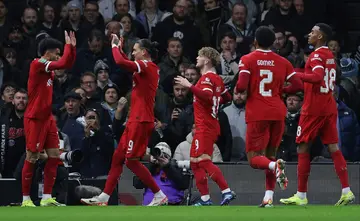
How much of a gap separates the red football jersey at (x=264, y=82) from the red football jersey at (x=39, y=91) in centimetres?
293

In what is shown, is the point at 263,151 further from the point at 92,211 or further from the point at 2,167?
the point at 2,167

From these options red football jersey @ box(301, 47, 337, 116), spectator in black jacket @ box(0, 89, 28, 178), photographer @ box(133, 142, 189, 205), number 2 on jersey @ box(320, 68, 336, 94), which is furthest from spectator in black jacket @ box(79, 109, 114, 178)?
number 2 on jersey @ box(320, 68, 336, 94)

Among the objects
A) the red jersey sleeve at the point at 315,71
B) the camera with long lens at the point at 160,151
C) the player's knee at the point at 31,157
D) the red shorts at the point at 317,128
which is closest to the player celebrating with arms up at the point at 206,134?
the camera with long lens at the point at 160,151

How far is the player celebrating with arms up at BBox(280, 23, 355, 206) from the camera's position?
17719mm

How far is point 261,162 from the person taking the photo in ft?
55.1

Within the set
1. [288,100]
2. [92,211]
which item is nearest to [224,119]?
[288,100]

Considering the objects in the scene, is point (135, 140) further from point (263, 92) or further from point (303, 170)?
point (303, 170)

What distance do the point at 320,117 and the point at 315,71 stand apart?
0.72m

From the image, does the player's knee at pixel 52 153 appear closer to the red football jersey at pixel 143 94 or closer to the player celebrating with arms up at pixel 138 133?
the player celebrating with arms up at pixel 138 133

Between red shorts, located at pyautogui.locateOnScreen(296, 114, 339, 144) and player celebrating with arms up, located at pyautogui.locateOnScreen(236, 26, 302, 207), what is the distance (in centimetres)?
72

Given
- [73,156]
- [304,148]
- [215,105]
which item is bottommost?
[73,156]

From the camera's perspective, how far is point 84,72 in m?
23.4

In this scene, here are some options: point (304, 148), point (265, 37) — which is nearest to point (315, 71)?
point (265, 37)

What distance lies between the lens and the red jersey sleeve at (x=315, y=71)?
17188 mm
